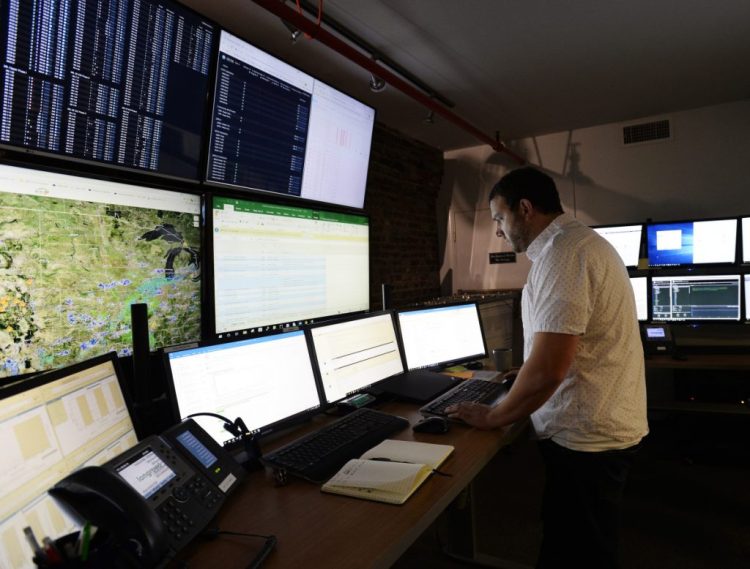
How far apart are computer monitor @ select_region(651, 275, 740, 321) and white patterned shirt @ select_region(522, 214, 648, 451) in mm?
2223

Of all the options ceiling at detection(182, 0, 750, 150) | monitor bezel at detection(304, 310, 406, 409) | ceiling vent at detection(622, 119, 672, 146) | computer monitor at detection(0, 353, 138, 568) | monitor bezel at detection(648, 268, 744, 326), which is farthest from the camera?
ceiling vent at detection(622, 119, 672, 146)

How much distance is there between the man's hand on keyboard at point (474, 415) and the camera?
4.96 feet

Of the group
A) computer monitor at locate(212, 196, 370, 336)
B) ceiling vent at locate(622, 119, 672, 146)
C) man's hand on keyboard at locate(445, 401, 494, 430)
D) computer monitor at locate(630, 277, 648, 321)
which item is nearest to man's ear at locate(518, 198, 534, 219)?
man's hand on keyboard at locate(445, 401, 494, 430)

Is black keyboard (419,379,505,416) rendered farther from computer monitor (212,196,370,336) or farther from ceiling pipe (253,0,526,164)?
A: ceiling pipe (253,0,526,164)

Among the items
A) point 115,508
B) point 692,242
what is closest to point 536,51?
point 692,242

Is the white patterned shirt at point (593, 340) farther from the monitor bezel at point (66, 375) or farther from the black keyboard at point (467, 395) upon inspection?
the monitor bezel at point (66, 375)

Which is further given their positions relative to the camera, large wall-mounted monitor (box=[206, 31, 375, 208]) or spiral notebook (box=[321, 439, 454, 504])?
large wall-mounted monitor (box=[206, 31, 375, 208])

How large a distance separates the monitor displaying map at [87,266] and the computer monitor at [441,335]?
0.91m

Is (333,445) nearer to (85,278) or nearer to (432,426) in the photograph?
(432,426)

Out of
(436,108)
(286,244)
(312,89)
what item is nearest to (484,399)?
(286,244)

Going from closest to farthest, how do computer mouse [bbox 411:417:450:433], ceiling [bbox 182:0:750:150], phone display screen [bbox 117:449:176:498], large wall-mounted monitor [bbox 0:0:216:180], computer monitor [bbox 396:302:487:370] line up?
1. phone display screen [bbox 117:449:176:498]
2. large wall-mounted monitor [bbox 0:0:216:180]
3. computer mouse [bbox 411:417:450:433]
4. computer monitor [bbox 396:302:487:370]
5. ceiling [bbox 182:0:750:150]

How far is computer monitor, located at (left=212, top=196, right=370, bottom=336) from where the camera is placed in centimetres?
187

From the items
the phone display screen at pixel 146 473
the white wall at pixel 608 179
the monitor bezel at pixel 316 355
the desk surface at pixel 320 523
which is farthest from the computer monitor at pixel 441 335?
the white wall at pixel 608 179

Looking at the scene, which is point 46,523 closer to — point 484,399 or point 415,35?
point 484,399
